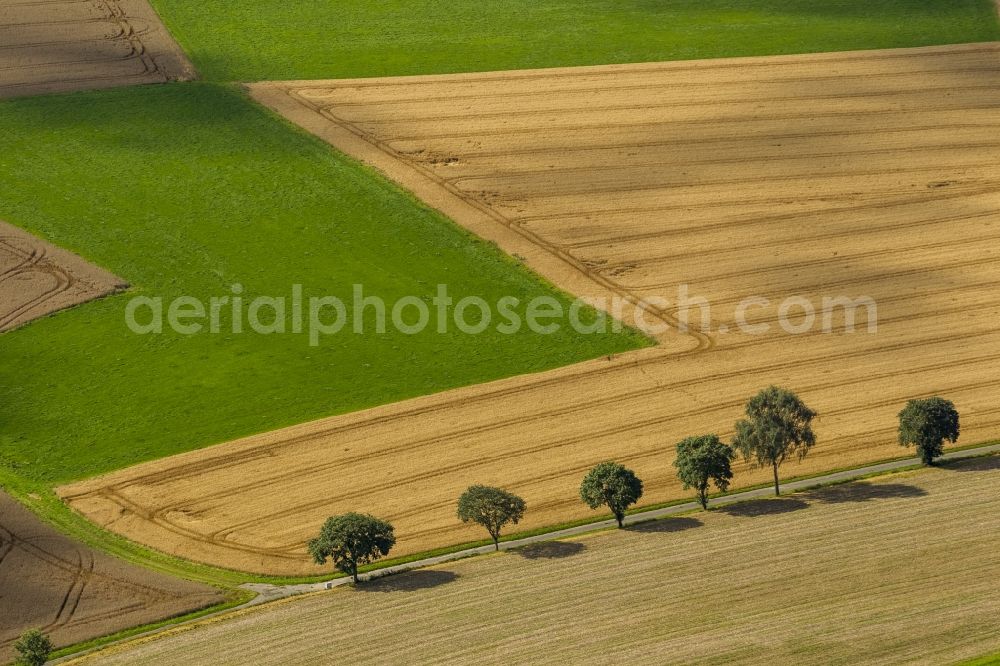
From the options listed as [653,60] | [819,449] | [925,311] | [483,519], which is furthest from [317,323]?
[653,60]

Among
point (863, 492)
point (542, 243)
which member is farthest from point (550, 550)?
point (542, 243)

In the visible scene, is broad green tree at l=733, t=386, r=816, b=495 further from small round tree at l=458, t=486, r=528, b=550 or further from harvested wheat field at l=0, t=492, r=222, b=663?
harvested wheat field at l=0, t=492, r=222, b=663

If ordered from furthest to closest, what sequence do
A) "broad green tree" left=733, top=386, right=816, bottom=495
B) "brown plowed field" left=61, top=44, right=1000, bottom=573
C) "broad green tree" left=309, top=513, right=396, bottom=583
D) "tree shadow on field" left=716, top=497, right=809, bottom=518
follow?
"brown plowed field" left=61, top=44, right=1000, bottom=573 < "broad green tree" left=733, top=386, right=816, bottom=495 < "tree shadow on field" left=716, top=497, right=809, bottom=518 < "broad green tree" left=309, top=513, right=396, bottom=583

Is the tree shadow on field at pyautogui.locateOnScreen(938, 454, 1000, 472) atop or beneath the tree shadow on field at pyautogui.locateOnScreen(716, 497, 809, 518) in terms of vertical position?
atop

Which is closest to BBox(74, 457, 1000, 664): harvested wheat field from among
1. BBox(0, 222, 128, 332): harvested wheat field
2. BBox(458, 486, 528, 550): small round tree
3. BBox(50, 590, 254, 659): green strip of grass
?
BBox(50, 590, 254, 659): green strip of grass

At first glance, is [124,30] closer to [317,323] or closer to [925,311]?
[317,323]
